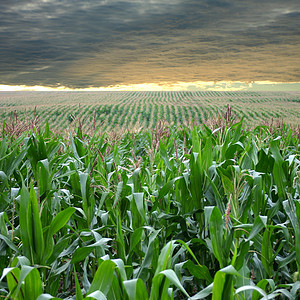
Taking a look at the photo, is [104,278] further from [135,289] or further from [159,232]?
[159,232]

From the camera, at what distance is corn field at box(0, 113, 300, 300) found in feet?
4.55

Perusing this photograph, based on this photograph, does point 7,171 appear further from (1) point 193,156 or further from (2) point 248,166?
(2) point 248,166

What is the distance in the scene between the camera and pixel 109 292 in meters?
1.43

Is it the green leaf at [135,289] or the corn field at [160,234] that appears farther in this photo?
the corn field at [160,234]

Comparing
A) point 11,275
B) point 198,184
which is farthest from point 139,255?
point 11,275

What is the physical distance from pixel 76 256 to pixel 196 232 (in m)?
0.99

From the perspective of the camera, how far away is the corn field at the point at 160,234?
1.39 meters

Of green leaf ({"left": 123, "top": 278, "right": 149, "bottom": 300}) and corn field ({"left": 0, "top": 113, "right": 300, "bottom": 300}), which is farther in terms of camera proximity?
corn field ({"left": 0, "top": 113, "right": 300, "bottom": 300})

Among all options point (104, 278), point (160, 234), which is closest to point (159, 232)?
point (160, 234)

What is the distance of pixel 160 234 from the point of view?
2.40 m

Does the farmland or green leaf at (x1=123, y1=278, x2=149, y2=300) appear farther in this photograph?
the farmland

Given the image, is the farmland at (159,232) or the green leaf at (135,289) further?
the farmland at (159,232)

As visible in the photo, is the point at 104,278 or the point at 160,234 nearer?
the point at 104,278

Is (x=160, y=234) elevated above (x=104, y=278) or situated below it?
below
